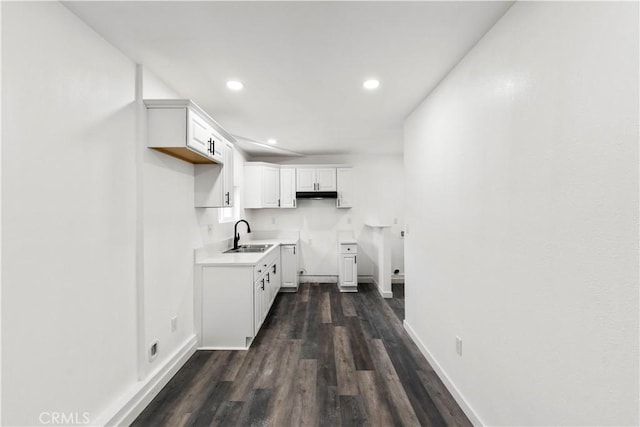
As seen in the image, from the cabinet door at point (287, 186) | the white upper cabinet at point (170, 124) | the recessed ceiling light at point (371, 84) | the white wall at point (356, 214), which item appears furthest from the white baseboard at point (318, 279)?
the recessed ceiling light at point (371, 84)

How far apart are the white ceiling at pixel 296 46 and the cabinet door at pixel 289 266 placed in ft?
8.48

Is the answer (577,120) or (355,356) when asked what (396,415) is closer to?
(355,356)

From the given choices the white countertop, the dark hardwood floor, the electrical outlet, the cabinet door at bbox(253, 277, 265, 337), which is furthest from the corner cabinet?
the dark hardwood floor

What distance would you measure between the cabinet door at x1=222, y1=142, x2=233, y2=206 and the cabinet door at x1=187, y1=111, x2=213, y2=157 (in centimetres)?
49

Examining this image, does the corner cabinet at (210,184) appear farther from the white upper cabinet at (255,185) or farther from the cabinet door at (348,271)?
the cabinet door at (348,271)

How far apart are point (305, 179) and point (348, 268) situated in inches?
72.1

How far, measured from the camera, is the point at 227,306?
2.76 meters

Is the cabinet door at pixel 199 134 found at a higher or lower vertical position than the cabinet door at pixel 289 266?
higher

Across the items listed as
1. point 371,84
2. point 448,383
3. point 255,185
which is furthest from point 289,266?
point 371,84

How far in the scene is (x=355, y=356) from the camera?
8.43 ft

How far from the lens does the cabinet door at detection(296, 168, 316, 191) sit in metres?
5.04

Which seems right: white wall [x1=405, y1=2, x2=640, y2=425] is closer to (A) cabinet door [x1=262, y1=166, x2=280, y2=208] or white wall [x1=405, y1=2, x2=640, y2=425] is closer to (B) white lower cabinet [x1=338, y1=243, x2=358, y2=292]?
(B) white lower cabinet [x1=338, y1=243, x2=358, y2=292]

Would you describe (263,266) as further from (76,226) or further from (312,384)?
(76,226)

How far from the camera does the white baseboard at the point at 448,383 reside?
1.73 meters
